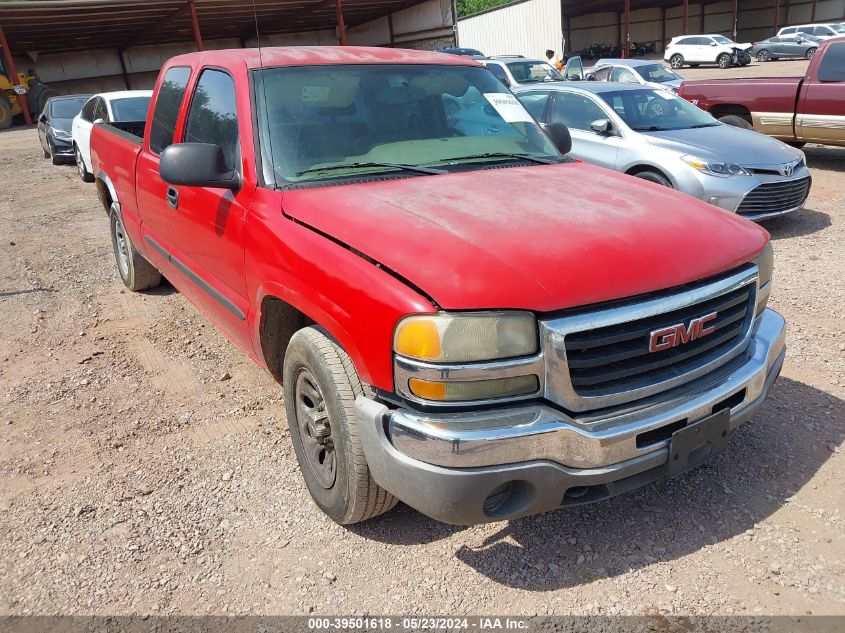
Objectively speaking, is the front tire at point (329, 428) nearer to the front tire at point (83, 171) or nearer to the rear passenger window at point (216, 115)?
the rear passenger window at point (216, 115)

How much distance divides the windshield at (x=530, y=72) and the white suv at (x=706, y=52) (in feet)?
65.6

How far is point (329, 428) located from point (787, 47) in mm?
37427

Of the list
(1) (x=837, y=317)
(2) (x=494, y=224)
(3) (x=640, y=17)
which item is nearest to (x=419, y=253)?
(2) (x=494, y=224)

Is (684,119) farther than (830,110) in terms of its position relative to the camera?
No

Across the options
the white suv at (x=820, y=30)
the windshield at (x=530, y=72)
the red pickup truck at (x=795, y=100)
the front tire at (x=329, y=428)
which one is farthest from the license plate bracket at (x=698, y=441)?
the white suv at (x=820, y=30)

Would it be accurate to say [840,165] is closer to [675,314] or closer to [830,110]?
[830,110]

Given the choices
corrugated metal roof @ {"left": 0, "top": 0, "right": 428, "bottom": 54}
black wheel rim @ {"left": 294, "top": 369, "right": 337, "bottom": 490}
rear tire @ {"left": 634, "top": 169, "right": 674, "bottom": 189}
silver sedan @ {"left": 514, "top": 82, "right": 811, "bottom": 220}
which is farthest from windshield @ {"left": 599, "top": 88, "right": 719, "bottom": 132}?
corrugated metal roof @ {"left": 0, "top": 0, "right": 428, "bottom": 54}

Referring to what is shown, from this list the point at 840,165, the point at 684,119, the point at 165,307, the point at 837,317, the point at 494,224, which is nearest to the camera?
the point at 494,224

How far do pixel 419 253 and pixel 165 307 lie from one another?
395 centimetres

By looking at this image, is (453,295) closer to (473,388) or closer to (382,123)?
(473,388)

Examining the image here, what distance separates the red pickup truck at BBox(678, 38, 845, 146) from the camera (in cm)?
922

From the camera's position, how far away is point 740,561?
2570 mm

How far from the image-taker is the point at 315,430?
Result: 8.98 feet

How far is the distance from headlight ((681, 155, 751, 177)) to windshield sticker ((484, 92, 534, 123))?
147 inches
